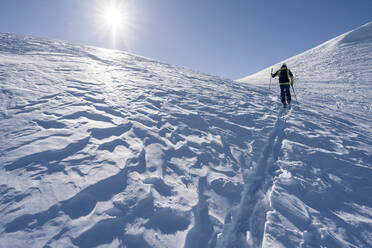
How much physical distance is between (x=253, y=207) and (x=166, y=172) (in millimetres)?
1784

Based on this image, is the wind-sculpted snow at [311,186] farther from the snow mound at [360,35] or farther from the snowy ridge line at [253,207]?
the snow mound at [360,35]

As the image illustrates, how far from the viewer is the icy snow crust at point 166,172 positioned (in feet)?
9.75

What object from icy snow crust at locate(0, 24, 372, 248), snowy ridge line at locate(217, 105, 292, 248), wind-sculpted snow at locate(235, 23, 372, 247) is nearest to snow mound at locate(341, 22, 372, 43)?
wind-sculpted snow at locate(235, 23, 372, 247)

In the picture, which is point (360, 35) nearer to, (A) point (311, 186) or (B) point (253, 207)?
(A) point (311, 186)

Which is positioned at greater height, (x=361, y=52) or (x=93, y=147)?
(x=361, y=52)

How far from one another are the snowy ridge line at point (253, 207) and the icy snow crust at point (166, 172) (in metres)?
0.02

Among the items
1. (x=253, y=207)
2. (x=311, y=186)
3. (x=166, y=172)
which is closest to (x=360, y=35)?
(x=311, y=186)

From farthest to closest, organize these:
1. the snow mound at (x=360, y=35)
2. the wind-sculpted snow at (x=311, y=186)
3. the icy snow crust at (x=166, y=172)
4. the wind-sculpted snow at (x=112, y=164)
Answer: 1. the snow mound at (x=360, y=35)
2. the wind-sculpted snow at (x=311, y=186)
3. the icy snow crust at (x=166, y=172)
4. the wind-sculpted snow at (x=112, y=164)

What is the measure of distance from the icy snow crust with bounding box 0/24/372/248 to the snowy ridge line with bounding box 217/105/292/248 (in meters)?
0.02

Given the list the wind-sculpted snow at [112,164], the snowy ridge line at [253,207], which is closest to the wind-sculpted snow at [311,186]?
the snowy ridge line at [253,207]

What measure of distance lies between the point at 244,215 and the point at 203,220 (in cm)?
74

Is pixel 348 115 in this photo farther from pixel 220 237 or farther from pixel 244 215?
pixel 220 237

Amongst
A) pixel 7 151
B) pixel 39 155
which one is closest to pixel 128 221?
pixel 39 155

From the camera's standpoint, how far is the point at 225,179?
4.28m
